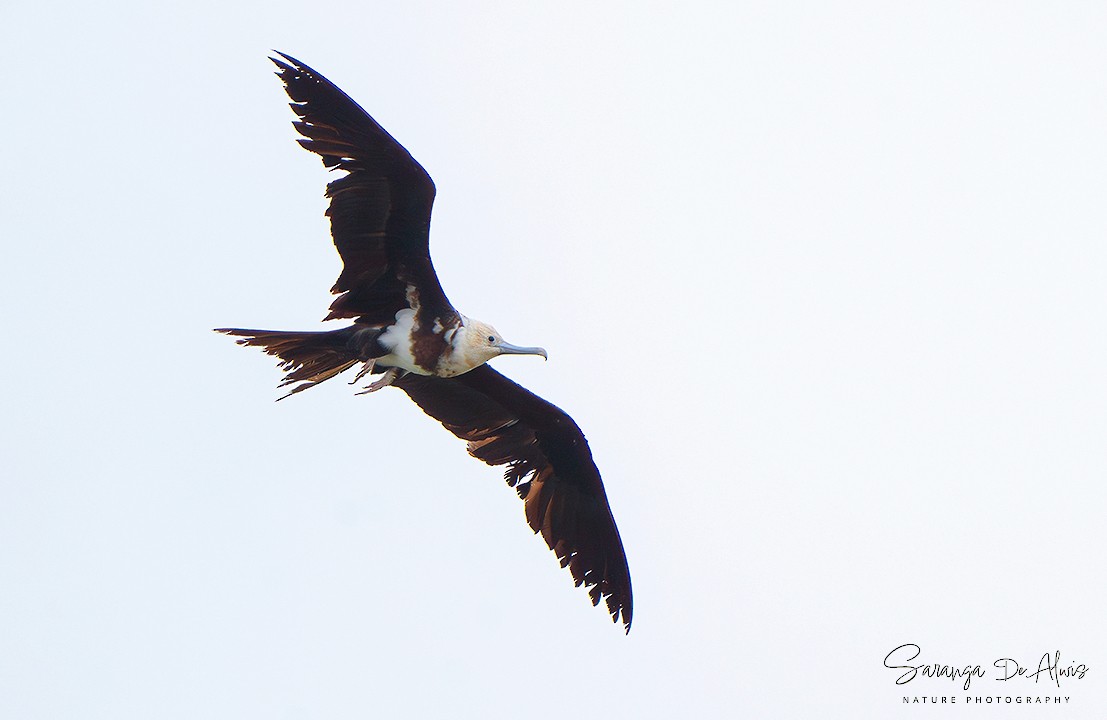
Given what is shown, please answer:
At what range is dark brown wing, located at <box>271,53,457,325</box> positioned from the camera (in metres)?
7.46

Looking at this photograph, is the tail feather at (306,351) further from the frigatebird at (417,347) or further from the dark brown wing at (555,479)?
the dark brown wing at (555,479)

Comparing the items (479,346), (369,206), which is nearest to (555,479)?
(479,346)

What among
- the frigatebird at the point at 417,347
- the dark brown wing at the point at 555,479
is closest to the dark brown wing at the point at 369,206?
the frigatebird at the point at 417,347

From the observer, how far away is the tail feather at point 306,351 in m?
7.64

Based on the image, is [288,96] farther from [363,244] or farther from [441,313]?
[441,313]

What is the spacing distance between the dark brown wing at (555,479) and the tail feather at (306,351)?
0.92 metres

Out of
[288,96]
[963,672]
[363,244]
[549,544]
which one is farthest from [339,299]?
[963,672]

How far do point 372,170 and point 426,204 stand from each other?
309 millimetres

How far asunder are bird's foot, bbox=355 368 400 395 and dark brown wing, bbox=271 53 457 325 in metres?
0.30

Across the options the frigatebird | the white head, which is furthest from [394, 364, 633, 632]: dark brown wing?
the white head

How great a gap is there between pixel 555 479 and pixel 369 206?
213cm

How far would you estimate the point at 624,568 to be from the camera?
9.00 metres

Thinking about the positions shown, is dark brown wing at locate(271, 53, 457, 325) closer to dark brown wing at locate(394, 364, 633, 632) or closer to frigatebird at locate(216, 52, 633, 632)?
frigatebird at locate(216, 52, 633, 632)

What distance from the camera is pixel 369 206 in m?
7.76
